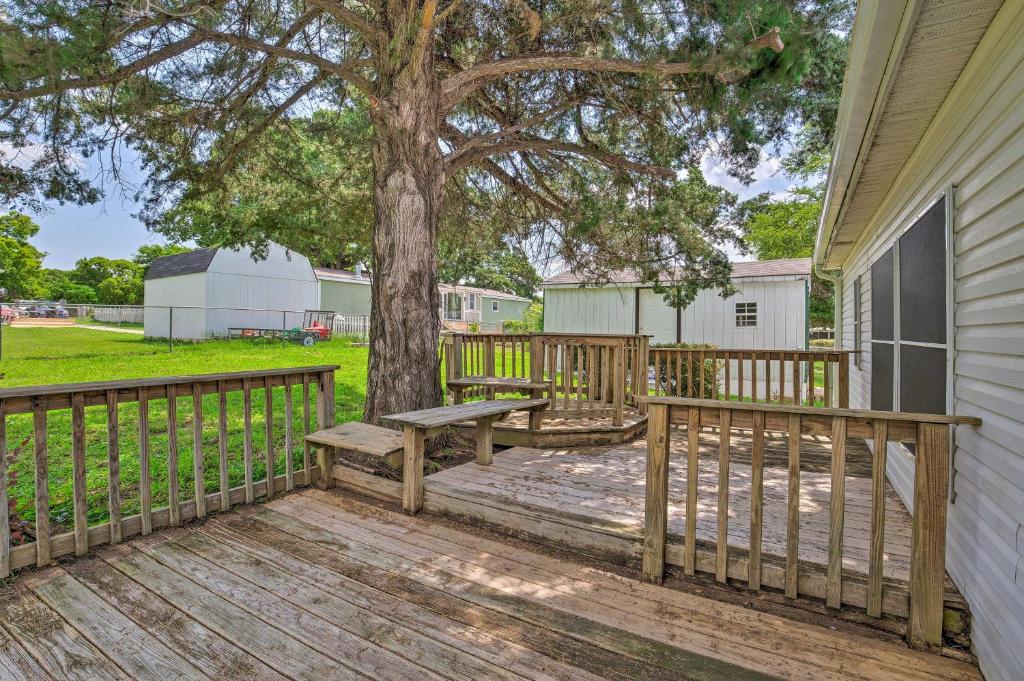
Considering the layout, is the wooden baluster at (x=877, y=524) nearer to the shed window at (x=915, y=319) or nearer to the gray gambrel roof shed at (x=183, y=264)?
the shed window at (x=915, y=319)

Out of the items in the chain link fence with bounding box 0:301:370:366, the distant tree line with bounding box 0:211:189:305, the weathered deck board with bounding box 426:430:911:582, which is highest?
the distant tree line with bounding box 0:211:189:305

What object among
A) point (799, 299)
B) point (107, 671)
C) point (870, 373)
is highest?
point (799, 299)

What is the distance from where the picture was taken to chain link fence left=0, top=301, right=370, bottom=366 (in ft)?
37.5

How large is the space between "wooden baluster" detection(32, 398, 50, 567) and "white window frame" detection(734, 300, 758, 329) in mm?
11827

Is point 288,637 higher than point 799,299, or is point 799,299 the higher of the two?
point 799,299

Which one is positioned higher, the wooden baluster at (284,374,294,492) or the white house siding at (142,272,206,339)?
the white house siding at (142,272,206,339)

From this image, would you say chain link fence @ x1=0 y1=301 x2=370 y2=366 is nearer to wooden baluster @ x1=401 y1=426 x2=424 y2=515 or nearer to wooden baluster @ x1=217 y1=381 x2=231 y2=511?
wooden baluster @ x1=217 y1=381 x2=231 y2=511

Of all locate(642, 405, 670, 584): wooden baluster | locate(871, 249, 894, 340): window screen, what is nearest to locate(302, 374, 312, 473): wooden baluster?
locate(642, 405, 670, 584): wooden baluster

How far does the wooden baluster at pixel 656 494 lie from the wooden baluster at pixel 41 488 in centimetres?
315

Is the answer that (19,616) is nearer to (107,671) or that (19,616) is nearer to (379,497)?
(107,671)

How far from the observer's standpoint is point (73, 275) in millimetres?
37062

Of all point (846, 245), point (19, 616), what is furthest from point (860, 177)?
point (19, 616)

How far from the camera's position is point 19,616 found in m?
2.19

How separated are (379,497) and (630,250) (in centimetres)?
460
